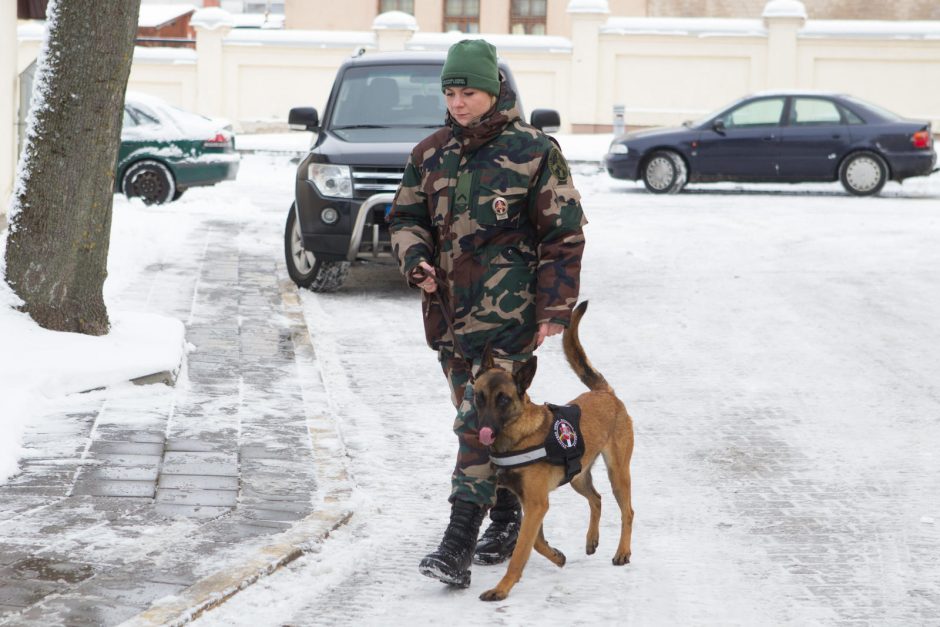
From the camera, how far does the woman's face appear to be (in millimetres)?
4875

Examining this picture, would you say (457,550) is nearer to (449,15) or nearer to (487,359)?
(487,359)

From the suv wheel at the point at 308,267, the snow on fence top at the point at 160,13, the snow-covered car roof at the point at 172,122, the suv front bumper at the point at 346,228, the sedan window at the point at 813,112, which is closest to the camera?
the suv front bumper at the point at 346,228

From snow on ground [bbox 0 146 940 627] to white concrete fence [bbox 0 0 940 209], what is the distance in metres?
18.2

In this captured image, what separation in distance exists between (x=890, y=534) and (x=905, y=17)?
36063 mm

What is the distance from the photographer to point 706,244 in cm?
1464

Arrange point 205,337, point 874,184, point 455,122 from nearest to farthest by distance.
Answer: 1. point 455,122
2. point 205,337
3. point 874,184

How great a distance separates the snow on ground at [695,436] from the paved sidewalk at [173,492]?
171mm

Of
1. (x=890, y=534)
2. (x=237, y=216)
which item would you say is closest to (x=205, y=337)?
(x=890, y=534)

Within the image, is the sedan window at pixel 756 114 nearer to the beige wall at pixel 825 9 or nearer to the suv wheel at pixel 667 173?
the suv wheel at pixel 667 173

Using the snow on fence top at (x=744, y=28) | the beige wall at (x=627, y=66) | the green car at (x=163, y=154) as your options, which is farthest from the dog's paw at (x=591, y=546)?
the snow on fence top at (x=744, y=28)

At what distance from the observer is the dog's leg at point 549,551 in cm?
517

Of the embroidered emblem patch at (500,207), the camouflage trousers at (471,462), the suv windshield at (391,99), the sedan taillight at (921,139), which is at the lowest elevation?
the camouflage trousers at (471,462)

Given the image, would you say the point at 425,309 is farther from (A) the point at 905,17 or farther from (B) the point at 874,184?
(A) the point at 905,17

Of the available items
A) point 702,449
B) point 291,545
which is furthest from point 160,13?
point 291,545
